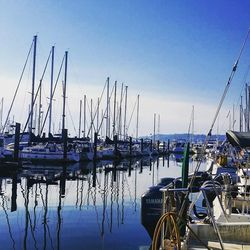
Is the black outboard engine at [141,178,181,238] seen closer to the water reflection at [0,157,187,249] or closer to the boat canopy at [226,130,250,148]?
the water reflection at [0,157,187,249]

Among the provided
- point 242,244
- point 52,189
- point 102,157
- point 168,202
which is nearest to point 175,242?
point 168,202

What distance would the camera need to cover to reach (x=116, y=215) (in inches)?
805

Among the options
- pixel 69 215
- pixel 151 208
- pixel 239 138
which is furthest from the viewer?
pixel 69 215

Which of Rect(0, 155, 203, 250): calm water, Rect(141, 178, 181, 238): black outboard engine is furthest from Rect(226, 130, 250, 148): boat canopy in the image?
Rect(0, 155, 203, 250): calm water

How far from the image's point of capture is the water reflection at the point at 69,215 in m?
15.0

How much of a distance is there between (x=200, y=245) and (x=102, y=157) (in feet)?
201

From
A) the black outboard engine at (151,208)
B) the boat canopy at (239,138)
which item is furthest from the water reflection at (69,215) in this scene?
the boat canopy at (239,138)

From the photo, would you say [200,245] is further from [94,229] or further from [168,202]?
[94,229]

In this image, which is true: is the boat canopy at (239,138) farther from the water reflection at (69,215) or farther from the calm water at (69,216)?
the water reflection at (69,215)

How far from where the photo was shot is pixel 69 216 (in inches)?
776

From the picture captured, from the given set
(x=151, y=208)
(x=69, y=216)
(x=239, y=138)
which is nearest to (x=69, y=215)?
(x=69, y=216)

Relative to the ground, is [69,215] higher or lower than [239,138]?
lower

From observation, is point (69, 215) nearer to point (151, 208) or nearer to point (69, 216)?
point (69, 216)

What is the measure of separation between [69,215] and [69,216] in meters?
0.27
